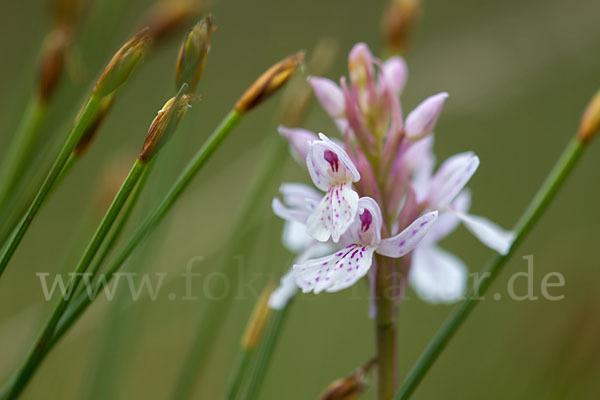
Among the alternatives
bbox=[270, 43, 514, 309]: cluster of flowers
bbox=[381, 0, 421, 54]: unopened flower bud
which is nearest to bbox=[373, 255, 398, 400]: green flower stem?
bbox=[270, 43, 514, 309]: cluster of flowers

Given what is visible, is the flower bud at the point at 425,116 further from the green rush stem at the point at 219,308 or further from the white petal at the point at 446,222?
the green rush stem at the point at 219,308

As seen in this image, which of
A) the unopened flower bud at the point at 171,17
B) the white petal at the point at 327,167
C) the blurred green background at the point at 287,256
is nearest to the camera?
the white petal at the point at 327,167

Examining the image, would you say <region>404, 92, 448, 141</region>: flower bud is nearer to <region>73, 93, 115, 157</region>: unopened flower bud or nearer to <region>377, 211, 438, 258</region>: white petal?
<region>377, 211, 438, 258</region>: white petal

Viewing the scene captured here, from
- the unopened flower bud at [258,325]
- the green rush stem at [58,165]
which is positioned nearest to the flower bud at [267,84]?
the green rush stem at [58,165]

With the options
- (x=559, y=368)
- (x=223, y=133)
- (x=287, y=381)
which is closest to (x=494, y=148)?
(x=287, y=381)

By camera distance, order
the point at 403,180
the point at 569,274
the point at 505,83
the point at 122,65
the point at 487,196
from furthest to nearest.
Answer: the point at 487,196 → the point at 505,83 → the point at 569,274 → the point at 403,180 → the point at 122,65

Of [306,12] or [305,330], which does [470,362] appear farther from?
[306,12]

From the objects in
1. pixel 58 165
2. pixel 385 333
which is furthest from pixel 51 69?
pixel 385 333
